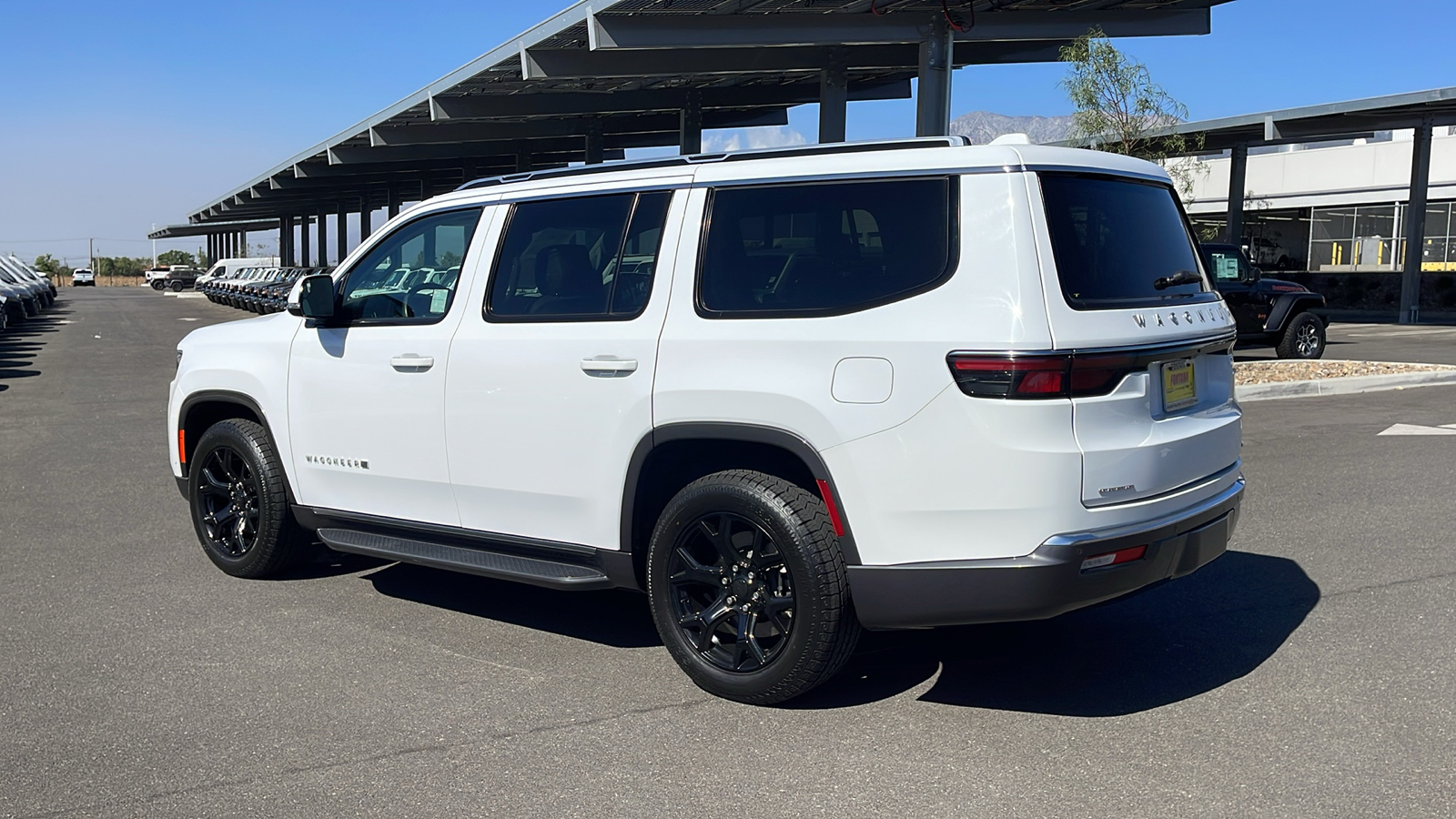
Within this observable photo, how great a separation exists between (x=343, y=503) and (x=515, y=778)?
237cm

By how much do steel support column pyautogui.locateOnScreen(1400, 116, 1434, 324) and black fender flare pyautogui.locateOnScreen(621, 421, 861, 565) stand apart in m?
31.9

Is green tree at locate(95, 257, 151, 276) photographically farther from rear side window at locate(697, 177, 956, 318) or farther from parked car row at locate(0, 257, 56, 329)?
rear side window at locate(697, 177, 956, 318)

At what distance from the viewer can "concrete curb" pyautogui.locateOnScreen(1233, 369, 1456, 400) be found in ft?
46.6

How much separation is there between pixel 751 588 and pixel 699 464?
1.85ft

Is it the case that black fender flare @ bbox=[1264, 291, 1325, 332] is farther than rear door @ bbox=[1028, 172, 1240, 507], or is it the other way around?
black fender flare @ bbox=[1264, 291, 1325, 332]

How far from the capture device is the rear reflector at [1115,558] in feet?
13.6

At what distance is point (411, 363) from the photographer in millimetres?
5535

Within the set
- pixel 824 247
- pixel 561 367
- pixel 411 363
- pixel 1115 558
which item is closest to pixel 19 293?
pixel 411 363

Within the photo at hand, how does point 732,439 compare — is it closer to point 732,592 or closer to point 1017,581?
point 732,592

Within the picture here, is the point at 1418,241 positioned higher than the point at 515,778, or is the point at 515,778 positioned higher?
the point at 1418,241

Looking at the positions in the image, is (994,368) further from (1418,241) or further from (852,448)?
(1418,241)

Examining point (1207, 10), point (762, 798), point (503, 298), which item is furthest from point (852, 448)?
point (1207, 10)

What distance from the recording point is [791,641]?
4.44 m

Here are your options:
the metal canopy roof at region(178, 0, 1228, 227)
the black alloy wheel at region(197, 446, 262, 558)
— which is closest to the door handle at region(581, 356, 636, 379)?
the black alloy wheel at region(197, 446, 262, 558)
